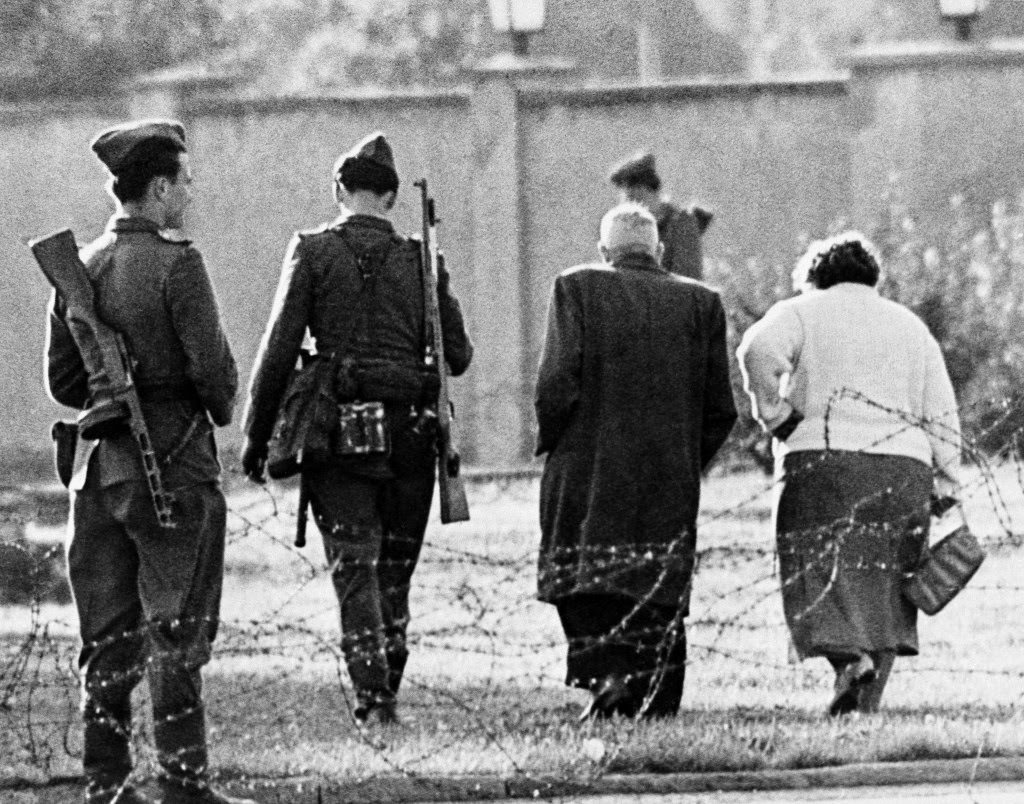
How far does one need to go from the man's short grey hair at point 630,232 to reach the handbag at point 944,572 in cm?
138

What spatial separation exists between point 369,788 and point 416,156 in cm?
1914

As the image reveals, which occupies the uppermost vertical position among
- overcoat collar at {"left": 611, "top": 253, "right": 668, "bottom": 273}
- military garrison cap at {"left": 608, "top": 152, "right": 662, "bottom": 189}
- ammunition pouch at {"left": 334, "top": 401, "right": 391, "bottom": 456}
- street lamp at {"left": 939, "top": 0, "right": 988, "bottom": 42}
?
overcoat collar at {"left": 611, "top": 253, "right": 668, "bottom": 273}

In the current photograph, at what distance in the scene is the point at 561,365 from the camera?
1070cm

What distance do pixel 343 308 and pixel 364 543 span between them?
2.45 feet

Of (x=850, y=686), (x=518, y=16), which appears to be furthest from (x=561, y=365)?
(x=518, y=16)

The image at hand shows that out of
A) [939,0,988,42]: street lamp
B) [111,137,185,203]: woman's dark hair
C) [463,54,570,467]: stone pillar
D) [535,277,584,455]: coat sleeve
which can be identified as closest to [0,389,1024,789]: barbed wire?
[535,277,584,455]: coat sleeve

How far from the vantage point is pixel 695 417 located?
1091 centimetres

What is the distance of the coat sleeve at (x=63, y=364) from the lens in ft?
28.7

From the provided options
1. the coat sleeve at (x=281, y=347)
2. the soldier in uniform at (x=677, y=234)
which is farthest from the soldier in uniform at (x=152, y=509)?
the soldier in uniform at (x=677, y=234)

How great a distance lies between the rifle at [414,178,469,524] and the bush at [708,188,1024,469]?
914cm

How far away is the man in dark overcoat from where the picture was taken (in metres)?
10.8

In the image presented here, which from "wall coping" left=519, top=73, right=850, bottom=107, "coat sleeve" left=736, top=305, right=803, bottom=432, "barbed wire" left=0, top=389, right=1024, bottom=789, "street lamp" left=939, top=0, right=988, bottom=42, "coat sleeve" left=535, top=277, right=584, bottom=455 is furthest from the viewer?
"wall coping" left=519, top=73, right=850, bottom=107

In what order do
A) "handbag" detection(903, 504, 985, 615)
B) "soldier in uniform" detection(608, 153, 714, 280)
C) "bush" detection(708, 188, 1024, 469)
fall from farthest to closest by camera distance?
"bush" detection(708, 188, 1024, 469), "soldier in uniform" detection(608, 153, 714, 280), "handbag" detection(903, 504, 985, 615)

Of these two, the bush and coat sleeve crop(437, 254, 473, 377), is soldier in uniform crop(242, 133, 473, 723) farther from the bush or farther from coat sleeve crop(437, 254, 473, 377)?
the bush
